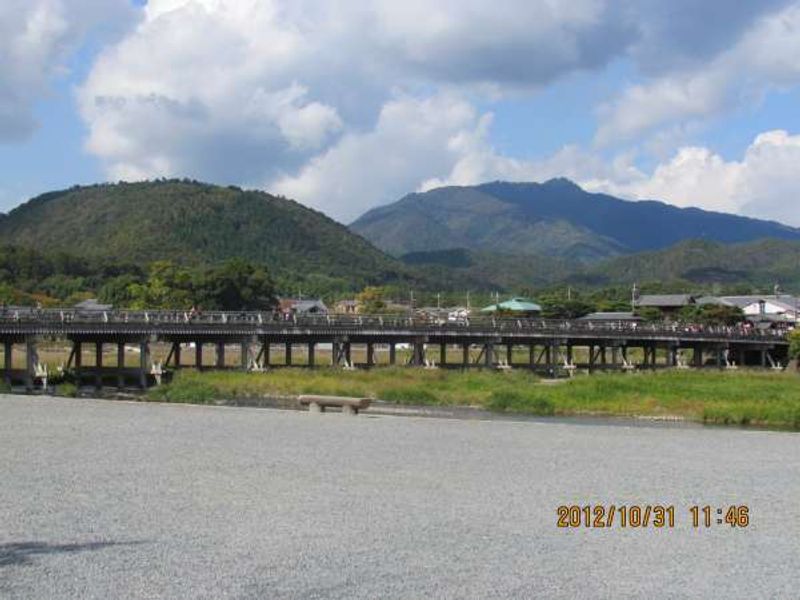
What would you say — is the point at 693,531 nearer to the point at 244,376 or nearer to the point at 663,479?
the point at 663,479

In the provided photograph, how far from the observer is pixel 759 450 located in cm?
2361

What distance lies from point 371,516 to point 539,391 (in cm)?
3203

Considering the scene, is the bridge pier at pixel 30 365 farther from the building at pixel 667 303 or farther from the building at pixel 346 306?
the building at pixel 346 306

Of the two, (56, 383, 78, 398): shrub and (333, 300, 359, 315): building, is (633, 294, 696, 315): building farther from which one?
(56, 383, 78, 398): shrub

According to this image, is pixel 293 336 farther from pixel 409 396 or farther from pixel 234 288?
pixel 234 288

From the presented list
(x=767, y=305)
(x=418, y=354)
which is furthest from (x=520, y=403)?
(x=767, y=305)

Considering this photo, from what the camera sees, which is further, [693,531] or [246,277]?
[246,277]

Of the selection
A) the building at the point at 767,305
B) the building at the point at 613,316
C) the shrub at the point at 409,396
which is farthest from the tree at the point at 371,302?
the shrub at the point at 409,396

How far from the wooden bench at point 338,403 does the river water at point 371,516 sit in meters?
8.39

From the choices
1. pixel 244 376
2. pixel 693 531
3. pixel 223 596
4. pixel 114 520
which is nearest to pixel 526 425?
pixel 693 531

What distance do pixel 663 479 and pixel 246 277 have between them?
98257 millimetres

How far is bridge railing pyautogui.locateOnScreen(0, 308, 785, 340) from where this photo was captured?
52.3m

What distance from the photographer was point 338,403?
110 feet

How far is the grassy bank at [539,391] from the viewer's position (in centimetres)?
3862
